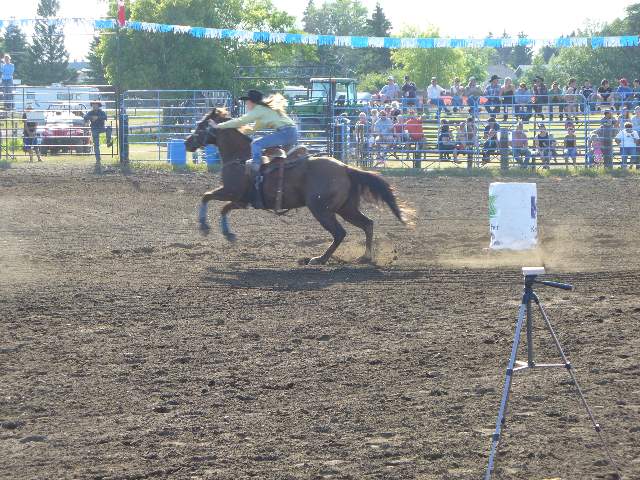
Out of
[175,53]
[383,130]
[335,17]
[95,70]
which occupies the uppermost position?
[335,17]

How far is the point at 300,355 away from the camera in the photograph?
24.4 feet

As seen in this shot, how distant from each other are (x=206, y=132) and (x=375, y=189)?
257 cm

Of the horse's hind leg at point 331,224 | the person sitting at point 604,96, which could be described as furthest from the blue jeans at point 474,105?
the horse's hind leg at point 331,224

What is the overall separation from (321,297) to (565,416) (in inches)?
159

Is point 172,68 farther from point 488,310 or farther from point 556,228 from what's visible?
point 488,310

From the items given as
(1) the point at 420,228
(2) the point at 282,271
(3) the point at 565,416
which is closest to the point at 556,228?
(1) the point at 420,228

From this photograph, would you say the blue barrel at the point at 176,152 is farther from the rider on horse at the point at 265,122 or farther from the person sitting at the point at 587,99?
the rider on horse at the point at 265,122

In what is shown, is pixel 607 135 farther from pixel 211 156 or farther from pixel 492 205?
pixel 492 205

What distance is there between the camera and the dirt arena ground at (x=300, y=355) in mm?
5379

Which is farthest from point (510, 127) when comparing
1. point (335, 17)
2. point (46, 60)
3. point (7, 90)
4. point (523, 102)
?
point (335, 17)

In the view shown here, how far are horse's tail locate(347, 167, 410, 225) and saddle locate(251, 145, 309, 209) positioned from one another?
681mm

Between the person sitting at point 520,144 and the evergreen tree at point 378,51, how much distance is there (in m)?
52.4

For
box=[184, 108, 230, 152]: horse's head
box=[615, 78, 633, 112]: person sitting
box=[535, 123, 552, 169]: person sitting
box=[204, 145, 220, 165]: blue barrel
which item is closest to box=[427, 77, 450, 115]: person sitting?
box=[535, 123, 552, 169]: person sitting

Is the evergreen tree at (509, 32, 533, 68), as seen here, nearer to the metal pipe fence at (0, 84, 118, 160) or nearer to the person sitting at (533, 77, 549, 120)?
the metal pipe fence at (0, 84, 118, 160)
